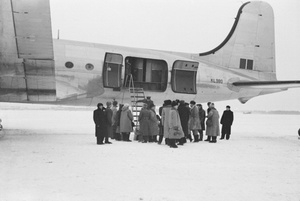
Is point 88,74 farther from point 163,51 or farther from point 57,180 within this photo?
point 57,180

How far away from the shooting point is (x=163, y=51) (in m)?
15.7

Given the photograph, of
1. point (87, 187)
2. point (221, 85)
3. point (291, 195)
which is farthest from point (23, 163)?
point (221, 85)

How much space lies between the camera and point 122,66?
47.0 ft

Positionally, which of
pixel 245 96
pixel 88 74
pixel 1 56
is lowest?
pixel 245 96

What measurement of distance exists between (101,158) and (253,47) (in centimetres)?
1227

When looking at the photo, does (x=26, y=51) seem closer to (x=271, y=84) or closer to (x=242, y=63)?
(x=271, y=84)

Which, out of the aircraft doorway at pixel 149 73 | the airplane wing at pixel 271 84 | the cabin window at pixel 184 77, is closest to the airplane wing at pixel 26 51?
the aircraft doorway at pixel 149 73

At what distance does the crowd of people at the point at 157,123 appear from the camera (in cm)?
1090

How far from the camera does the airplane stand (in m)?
9.14

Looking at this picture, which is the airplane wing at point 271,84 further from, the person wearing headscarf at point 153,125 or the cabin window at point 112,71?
the cabin window at point 112,71

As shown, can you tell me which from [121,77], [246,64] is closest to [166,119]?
[121,77]

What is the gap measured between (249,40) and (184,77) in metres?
4.75

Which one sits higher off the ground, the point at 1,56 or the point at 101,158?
the point at 1,56

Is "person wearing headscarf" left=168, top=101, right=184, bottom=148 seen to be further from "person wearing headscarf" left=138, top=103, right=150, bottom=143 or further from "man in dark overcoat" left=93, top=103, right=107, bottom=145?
"man in dark overcoat" left=93, top=103, right=107, bottom=145
